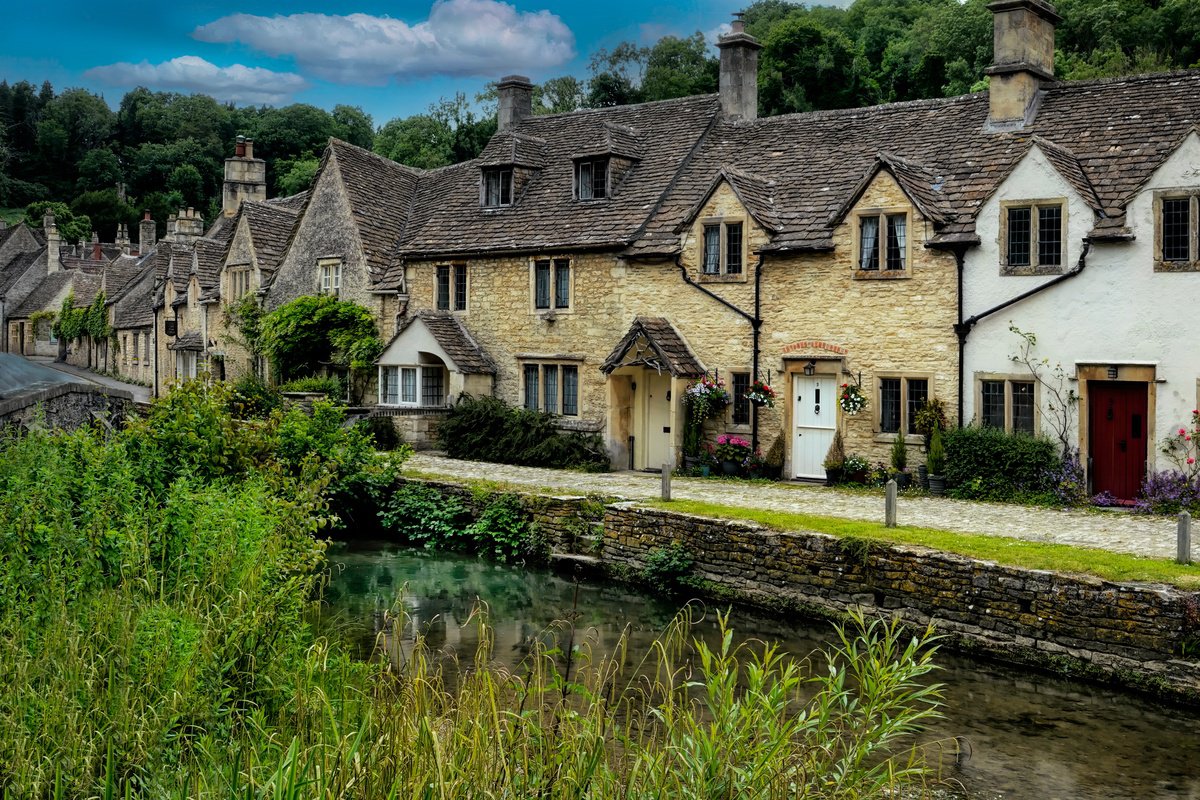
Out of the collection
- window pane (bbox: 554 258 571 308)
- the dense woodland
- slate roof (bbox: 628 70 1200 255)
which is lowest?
window pane (bbox: 554 258 571 308)

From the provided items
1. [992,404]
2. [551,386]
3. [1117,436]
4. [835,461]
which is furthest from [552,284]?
[1117,436]

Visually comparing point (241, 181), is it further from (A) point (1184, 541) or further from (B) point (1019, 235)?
(A) point (1184, 541)

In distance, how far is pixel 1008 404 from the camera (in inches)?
883

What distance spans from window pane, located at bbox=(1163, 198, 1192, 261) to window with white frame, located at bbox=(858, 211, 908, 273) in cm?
500

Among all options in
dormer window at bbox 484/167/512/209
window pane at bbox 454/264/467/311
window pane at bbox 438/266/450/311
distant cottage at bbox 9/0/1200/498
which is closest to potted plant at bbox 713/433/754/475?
distant cottage at bbox 9/0/1200/498

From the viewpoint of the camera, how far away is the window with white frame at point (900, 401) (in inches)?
938

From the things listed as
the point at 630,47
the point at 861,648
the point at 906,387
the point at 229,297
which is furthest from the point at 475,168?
the point at 630,47

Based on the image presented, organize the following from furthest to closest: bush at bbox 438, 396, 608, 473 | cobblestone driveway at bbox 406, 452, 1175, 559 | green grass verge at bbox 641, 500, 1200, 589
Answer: bush at bbox 438, 396, 608, 473, cobblestone driveway at bbox 406, 452, 1175, 559, green grass verge at bbox 641, 500, 1200, 589

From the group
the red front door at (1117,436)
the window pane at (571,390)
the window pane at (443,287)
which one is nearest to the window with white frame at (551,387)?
the window pane at (571,390)

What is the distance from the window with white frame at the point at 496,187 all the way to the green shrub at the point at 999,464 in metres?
15.9

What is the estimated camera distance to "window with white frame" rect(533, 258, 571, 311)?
3011 cm

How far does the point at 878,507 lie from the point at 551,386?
11.9 metres

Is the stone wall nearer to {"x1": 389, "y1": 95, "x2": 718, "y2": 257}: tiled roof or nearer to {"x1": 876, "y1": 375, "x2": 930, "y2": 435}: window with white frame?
{"x1": 876, "y1": 375, "x2": 930, "y2": 435}: window with white frame

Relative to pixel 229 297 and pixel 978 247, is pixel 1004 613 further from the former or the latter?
pixel 229 297
